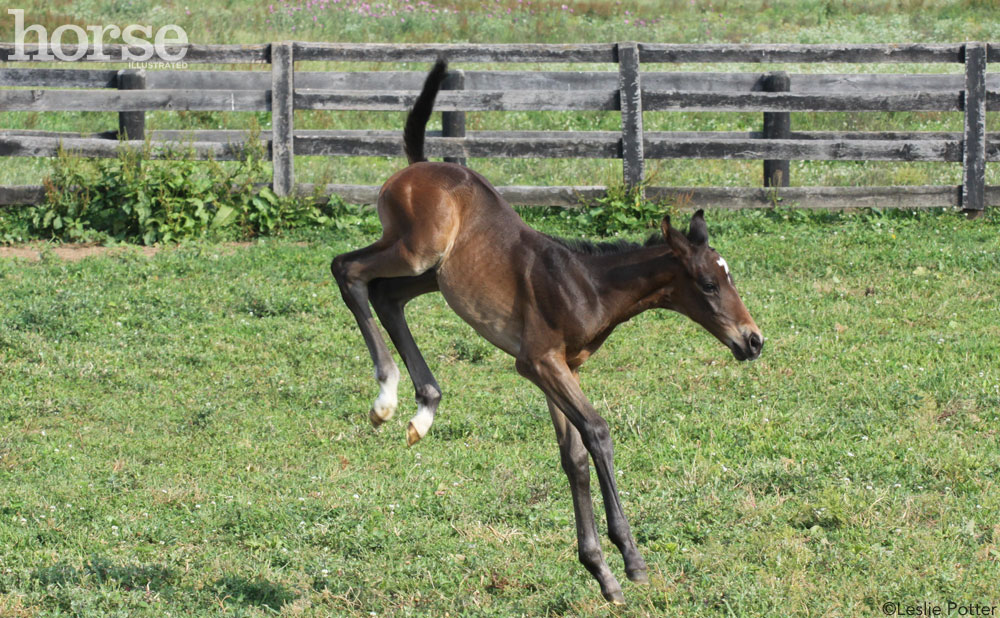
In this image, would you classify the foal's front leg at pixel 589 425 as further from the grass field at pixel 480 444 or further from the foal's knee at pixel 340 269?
the foal's knee at pixel 340 269

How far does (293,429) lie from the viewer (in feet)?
25.5

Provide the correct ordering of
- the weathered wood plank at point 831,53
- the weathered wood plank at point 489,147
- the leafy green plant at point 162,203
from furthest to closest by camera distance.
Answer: the weathered wood plank at point 831,53, the weathered wood plank at point 489,147, the leafy green plant at point 162,203

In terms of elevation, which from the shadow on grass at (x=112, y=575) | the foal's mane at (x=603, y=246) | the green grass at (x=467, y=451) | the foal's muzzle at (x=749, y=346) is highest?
the foal's mane at (x=603, y=246)

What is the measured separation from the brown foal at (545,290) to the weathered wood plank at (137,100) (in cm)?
772

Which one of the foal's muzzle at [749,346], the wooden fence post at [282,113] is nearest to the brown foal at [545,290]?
the foal's muzzle at [749,346]

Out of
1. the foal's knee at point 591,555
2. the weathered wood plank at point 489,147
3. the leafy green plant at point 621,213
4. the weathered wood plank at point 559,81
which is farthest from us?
the weathered wood plank at point 559,81

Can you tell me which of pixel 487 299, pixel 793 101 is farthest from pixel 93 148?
pixel 487 299

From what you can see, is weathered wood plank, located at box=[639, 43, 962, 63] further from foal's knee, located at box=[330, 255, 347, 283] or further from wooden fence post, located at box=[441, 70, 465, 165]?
foal's knee, located at box=[330, 255, 347, 283]

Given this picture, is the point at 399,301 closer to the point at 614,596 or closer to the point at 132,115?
the point at 614,596

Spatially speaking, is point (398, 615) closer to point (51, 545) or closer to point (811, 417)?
point (51, 545)

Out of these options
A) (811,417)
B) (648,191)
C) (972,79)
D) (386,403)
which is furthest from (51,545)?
(972,79)

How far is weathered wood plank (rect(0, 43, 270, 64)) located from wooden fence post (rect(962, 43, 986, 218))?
7457 mm

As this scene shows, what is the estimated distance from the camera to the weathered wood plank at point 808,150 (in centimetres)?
1229

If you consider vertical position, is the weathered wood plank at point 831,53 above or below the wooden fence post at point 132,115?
above
